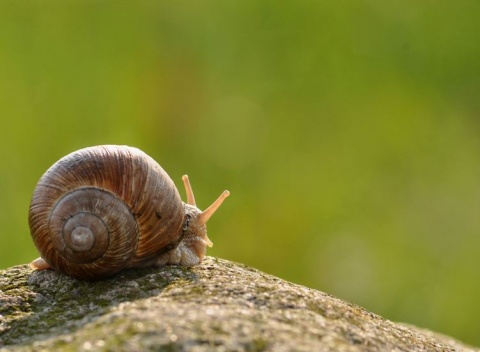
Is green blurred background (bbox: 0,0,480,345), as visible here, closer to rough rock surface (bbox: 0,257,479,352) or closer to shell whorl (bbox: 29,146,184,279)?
shell whorl (bbox: 29,146,184,279)

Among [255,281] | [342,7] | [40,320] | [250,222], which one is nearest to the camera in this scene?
[40,320]

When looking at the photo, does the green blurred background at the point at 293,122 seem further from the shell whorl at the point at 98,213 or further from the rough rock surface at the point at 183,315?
the rough rock surface at the point at 183,315

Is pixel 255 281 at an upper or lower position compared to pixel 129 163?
lower

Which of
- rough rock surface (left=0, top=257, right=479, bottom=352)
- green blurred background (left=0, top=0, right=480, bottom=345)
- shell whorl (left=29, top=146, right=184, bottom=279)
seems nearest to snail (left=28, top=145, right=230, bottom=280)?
shell whorl (left=29, top=146, right=184, bottom=279)

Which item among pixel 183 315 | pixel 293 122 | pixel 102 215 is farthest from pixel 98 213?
pixel 293 122

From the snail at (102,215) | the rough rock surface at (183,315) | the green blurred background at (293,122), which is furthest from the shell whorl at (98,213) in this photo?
the green blurred background at (293,122)

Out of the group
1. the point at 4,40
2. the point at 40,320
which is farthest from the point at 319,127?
the point at 40,320

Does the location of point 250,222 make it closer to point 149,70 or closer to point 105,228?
point 149,70
